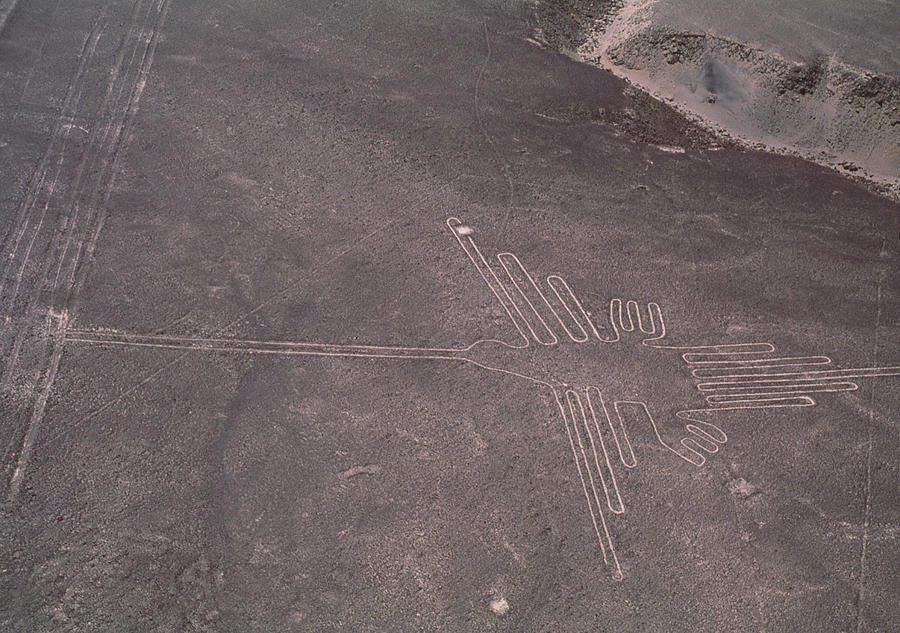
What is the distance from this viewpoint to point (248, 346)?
11133 millimetres

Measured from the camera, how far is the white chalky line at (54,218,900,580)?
10453mm

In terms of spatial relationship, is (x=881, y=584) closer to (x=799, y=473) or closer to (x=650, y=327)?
(x=799, y=473)

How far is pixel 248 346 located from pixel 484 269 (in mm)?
3646

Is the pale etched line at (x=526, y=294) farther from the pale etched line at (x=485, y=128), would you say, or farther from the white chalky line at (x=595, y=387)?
the pale etched line at (x=485, y=128)

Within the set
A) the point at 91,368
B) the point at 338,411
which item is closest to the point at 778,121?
the point at 338,411

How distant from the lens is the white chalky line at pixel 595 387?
10.5m

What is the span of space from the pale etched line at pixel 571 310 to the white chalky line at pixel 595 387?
0.05ft

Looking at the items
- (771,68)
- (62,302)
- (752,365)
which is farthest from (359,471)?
(771,68)

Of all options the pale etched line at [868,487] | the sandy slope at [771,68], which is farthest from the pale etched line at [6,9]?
the pale etched line at [868,487]

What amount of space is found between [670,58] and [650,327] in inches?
266

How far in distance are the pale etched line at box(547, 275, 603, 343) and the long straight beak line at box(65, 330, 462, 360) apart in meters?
1.73

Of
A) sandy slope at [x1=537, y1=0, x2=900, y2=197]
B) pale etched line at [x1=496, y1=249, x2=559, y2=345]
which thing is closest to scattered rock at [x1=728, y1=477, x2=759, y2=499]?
pale etched line at [x1=496, y1=249, x2=559, y2=345]

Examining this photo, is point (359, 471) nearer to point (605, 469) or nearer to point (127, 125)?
point (605, 469)

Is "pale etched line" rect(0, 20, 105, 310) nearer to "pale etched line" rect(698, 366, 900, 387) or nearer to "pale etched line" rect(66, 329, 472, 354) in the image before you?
"pale etched line" rect(66, 329, 472, 354)
